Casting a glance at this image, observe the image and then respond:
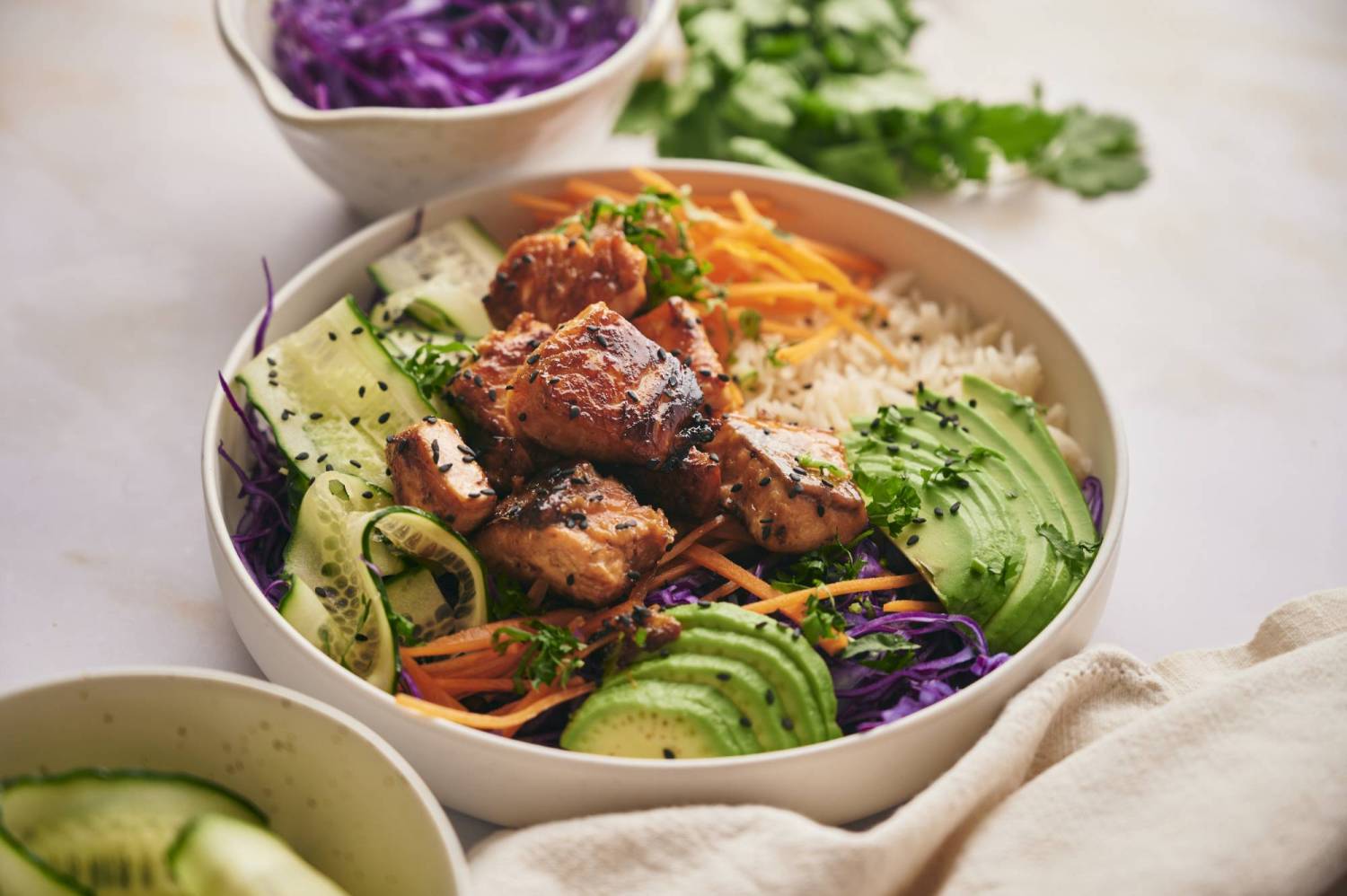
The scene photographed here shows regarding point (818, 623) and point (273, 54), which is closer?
point (818, 623)

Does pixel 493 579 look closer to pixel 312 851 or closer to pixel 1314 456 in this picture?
pixel 312 851

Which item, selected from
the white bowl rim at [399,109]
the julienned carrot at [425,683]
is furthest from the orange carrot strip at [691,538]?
the white bowl rim at [399,109]

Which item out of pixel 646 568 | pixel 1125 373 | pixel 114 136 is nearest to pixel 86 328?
pixel 114 136

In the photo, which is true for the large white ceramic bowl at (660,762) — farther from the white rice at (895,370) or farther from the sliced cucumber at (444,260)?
the sliced cucumber at (444,260)

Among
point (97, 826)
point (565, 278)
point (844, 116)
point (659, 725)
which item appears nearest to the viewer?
point (97, 826)

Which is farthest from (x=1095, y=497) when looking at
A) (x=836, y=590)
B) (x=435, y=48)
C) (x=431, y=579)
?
(x=435, y=48)

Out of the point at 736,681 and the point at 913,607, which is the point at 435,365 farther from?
the point at 913,607
